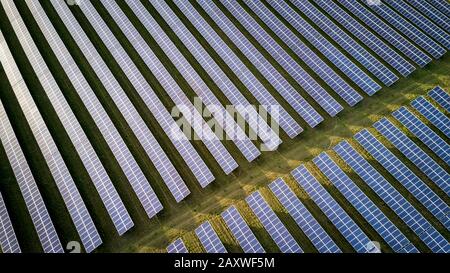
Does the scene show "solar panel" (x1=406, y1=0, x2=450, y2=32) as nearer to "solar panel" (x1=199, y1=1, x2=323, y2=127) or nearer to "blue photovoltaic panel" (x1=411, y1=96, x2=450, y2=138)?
"blue photovoltaic panel" (x1=411, y1=96, x2=450, y2=138)

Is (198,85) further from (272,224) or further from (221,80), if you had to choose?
(272,224)

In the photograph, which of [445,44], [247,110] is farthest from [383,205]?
[445,44]

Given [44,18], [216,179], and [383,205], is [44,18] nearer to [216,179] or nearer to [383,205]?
[216,179]

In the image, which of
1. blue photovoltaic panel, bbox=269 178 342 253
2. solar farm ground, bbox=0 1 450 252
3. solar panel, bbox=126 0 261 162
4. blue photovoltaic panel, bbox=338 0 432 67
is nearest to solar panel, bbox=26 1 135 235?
solar farm ground, bbox=0 1 450 252

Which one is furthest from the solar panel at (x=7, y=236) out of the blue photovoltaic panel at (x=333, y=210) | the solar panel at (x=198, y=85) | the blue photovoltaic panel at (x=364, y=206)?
the blue photovoltaic panel at (x=364, y=206)

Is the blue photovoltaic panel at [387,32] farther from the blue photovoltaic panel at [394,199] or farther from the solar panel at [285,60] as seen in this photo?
the blue photovoltaic panel at [394,199]

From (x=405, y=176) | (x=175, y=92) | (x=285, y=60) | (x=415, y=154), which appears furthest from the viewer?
(x=285, y=60)

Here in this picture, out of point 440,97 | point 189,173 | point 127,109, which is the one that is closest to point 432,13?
point 440,97
